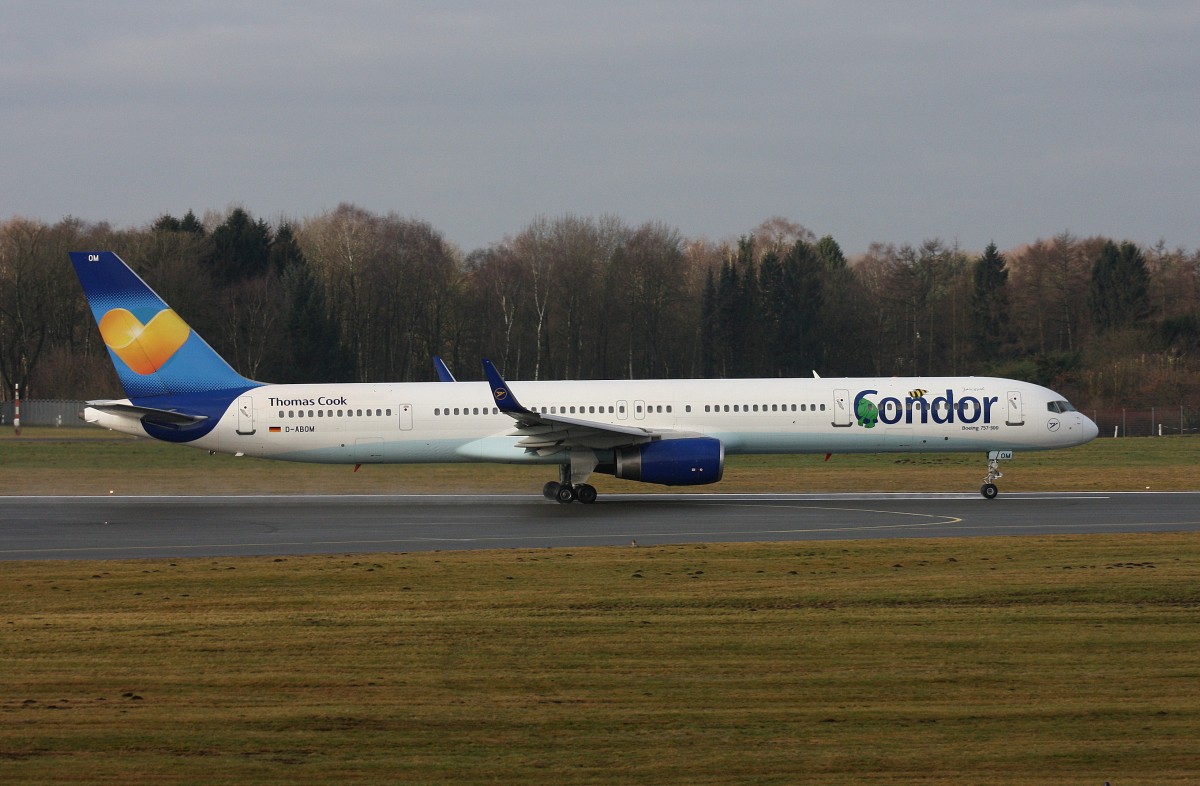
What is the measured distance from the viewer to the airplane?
3206 cm

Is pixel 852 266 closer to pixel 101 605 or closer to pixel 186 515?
pixel 186 515

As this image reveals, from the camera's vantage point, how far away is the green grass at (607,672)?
9.12 metres

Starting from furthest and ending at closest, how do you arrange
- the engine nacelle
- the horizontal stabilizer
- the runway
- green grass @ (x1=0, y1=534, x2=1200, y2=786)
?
the horizontal stabilizer < the engine nacelle < the runway < green grass @ (x1=0, y1=534, x2=1200, y2=786)

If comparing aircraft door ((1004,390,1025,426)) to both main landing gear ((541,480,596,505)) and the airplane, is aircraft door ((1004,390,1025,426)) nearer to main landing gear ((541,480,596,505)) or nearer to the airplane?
the airplane

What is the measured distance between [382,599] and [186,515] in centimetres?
1357

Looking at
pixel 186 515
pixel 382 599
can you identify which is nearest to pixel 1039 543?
pixel 382 599

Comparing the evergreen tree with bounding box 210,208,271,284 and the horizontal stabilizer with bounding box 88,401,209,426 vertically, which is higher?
the evergreen tree with bounding box 210,208,271,284

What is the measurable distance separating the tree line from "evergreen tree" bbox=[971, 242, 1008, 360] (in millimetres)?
136

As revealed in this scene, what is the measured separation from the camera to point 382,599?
16.2 metres

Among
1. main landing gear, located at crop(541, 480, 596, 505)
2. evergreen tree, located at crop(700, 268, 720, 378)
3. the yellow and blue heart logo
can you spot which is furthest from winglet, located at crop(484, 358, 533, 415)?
evergreen tree, located at crop(700, 268, 720, 378)

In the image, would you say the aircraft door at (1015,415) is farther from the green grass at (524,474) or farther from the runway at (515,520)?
the green grass at (524,474)

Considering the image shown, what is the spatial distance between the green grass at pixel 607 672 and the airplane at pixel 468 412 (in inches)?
505

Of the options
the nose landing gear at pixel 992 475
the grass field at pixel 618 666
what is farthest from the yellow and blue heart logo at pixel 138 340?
the nose landing gear at pixel 992 475

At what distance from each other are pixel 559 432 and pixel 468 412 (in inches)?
112
